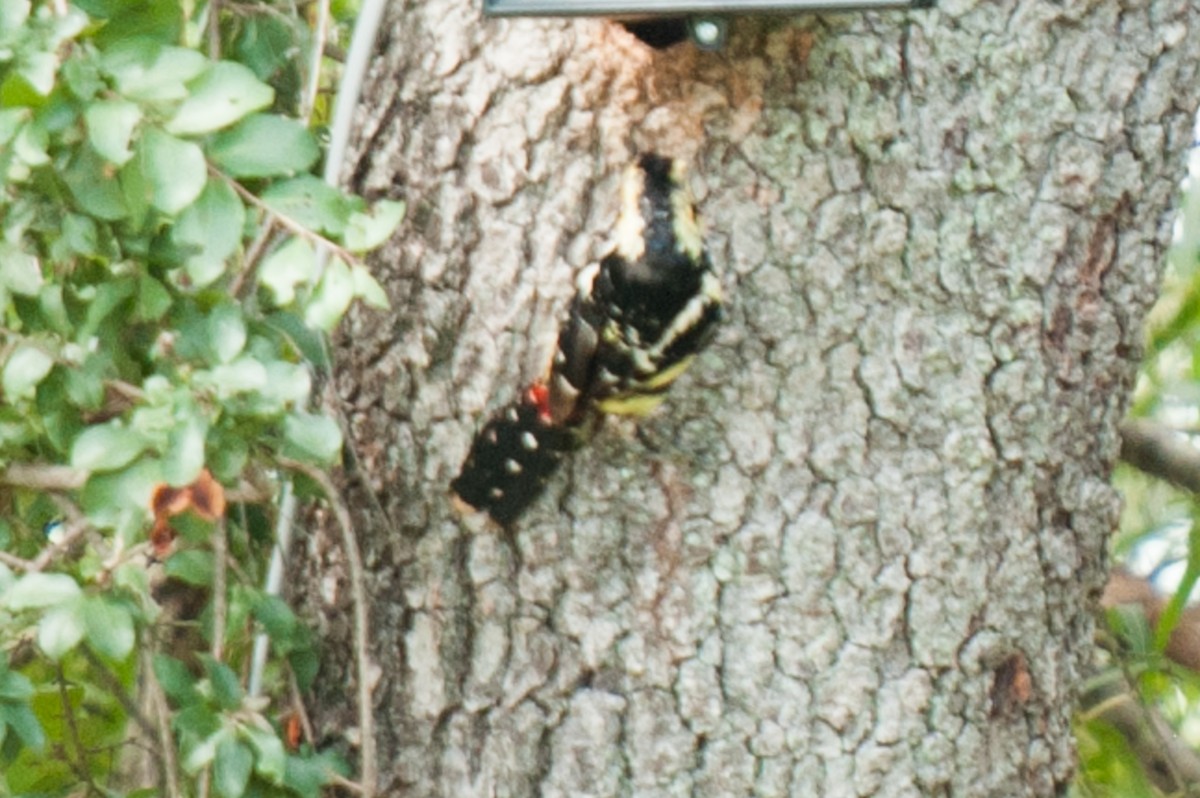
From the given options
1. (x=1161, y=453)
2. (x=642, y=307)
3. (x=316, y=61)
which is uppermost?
(x=316, y=61)

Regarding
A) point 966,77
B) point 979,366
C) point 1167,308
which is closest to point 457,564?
point 979,366

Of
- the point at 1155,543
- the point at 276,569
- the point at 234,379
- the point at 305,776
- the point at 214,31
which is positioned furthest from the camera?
the point at 1155,543

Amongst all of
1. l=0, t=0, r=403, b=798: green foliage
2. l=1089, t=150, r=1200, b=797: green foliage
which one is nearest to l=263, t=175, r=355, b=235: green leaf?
l=0, t=0, r=403, b=798: green foliage

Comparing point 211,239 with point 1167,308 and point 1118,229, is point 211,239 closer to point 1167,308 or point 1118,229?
point 1118,229

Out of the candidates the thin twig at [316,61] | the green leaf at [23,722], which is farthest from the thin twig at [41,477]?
the thin twig at [316,61]

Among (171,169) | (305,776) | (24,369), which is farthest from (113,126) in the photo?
(305,776)

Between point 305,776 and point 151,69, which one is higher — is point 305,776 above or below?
below

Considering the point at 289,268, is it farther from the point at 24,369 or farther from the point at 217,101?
the point at 24,369
